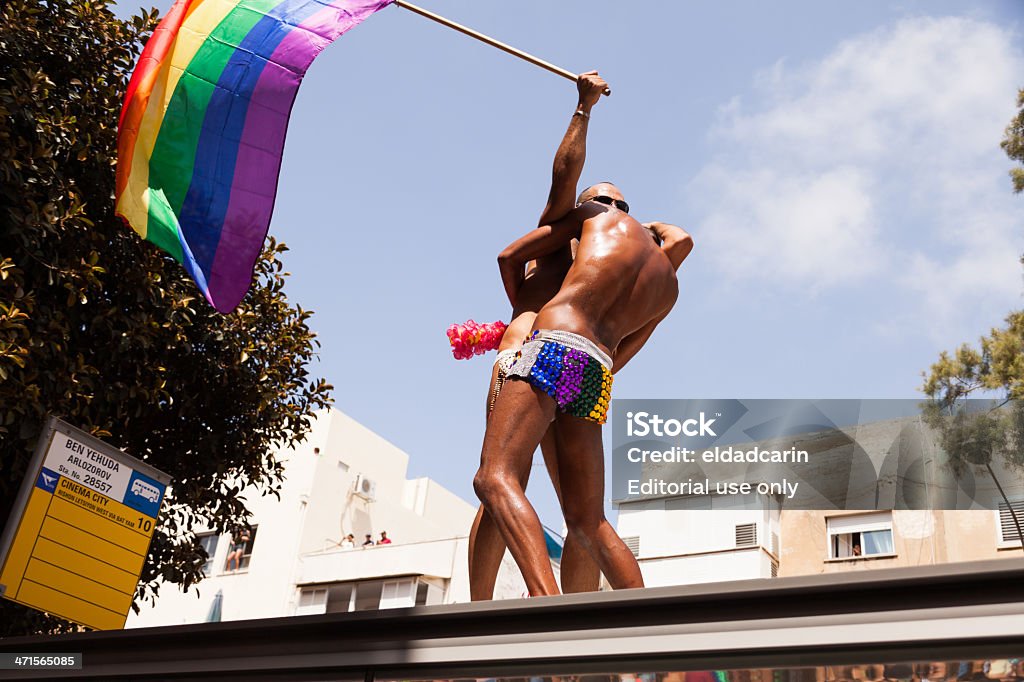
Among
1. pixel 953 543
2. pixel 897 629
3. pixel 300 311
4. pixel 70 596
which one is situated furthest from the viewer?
pixel 953 543

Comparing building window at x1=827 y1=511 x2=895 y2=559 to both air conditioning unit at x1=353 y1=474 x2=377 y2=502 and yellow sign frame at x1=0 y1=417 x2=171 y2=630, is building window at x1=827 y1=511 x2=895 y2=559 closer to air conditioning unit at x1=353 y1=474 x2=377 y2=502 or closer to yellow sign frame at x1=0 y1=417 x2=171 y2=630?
air conditioning unit at x1=353 y1=474 x2=377 y2=502

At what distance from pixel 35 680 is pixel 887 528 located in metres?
24.5

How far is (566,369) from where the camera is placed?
4246 mm

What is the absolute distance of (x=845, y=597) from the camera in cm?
247

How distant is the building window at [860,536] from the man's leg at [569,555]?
74.3 ft

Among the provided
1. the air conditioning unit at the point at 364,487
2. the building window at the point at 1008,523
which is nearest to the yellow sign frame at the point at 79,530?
the building window at the point at 1008,523

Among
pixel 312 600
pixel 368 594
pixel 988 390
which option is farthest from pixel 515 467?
pixel 312 600

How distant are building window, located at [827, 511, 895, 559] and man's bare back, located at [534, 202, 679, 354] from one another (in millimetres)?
22616

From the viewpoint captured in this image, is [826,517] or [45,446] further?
[826,517]

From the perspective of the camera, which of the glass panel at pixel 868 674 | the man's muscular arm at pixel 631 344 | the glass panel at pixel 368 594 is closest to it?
the glass panel at pixel 868 674

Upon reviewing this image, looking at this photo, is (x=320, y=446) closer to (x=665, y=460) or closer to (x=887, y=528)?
(x=665, y=460)

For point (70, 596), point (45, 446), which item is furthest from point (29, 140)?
point (70, 596)

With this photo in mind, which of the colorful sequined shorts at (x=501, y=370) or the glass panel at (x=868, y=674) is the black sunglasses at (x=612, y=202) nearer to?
the colorful sequined shorts at (x=501, y=370)

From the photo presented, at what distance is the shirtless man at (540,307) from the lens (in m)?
4.42
